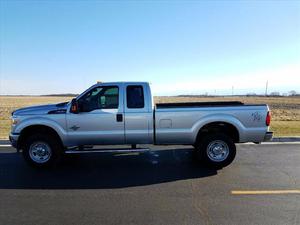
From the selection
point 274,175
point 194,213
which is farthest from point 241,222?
point 274,175

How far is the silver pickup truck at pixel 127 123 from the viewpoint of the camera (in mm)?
7262

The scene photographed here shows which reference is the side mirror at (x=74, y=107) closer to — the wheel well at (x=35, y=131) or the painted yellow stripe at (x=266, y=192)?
the wheel well at (x=35, y=131)

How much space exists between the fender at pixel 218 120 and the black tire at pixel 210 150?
0.29m

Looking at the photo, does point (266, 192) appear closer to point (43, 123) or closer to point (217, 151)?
point (217, 151)

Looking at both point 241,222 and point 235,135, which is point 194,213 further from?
point 235,135

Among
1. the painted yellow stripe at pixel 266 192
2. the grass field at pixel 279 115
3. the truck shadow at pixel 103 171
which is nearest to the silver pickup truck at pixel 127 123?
the truck shadow at pixel 103 171

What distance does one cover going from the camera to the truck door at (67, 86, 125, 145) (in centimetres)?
729

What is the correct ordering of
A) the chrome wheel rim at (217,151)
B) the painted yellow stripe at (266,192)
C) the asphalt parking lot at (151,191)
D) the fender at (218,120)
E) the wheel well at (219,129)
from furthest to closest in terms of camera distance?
the wheel well at (219,129) < the chrome wheel rim at (217,151) < the fender at (218,120) < the painted yellow stripe at (266,192) < the asphalt parking lot at (151,191)

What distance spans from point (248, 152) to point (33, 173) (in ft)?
18.7

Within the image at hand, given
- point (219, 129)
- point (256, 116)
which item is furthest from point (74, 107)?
point (256, 116)

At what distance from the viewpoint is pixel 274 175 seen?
667 cm

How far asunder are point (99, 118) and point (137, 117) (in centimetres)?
88

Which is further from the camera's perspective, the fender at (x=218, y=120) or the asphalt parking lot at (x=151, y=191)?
the fender at (x=218, y=120)

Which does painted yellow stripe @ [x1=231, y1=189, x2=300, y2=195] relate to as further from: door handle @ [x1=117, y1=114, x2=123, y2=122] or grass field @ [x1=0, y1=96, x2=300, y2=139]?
grass field @ [x1=0, y1=96, x2=300, y2=139]
